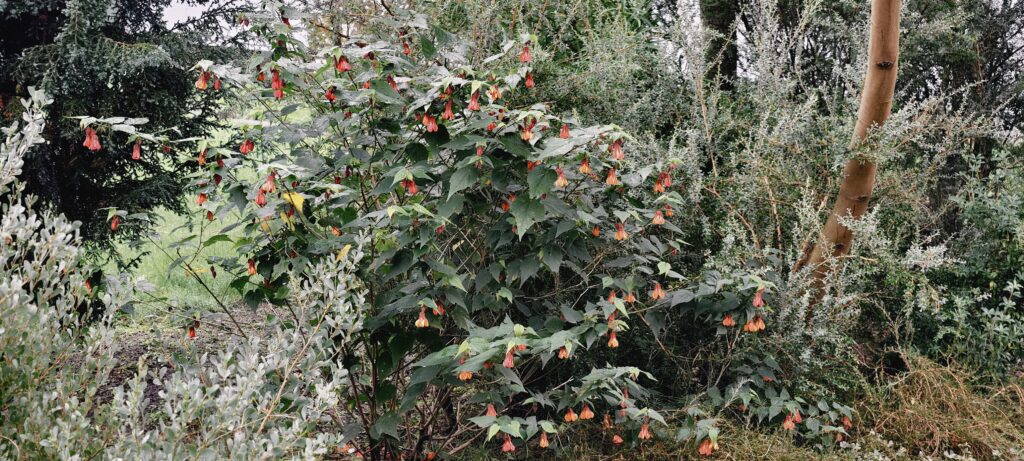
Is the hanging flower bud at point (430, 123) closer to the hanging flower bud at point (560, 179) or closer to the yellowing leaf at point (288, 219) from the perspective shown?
the hanging flower bud at point (560, 179)

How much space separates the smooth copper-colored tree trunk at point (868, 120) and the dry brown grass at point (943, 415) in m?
0.65

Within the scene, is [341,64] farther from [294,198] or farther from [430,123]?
[294,198]

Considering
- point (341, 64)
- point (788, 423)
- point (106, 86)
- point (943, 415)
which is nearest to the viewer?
point (341, 64)

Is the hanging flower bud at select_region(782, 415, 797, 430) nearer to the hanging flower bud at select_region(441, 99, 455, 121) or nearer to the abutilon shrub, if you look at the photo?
the abutilon shrub

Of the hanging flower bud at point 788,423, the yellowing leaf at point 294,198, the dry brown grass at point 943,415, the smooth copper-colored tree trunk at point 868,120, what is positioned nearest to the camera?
the yellowing leaf at point 294,198

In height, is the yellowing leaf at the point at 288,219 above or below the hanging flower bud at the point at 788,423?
above

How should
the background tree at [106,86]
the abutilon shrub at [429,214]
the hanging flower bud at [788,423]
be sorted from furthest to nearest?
1. the background tree at [106,86]
2. the hanging flower bud at [788,423]
3. the abutilon shrub at [429,214]

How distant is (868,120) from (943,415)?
4.70 ft

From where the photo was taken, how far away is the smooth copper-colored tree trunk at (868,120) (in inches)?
140

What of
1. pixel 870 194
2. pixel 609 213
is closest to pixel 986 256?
pixel 870 194

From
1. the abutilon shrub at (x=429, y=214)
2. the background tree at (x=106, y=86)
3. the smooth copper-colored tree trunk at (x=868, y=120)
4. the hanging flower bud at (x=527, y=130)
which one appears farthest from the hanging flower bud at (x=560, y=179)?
the background tree at (x=106, y=86)

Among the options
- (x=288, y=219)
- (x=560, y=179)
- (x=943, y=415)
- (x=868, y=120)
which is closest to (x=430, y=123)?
(x=560, y=179)

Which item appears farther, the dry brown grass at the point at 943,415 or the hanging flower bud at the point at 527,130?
the dry brown grass at the point at 943,415

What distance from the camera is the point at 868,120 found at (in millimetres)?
3670
